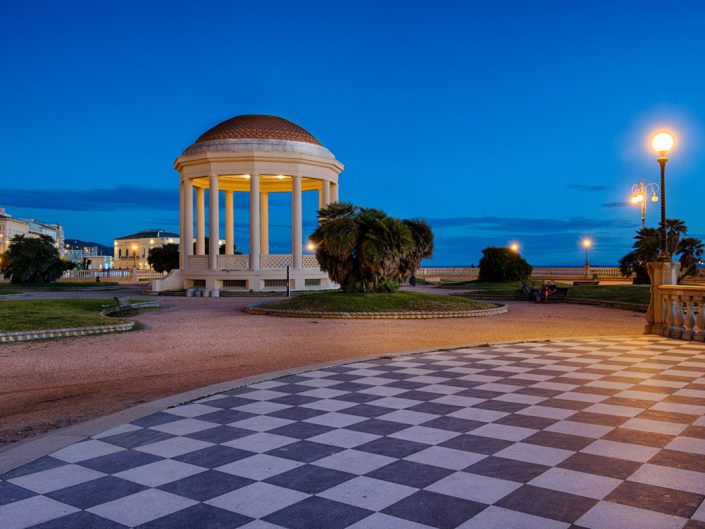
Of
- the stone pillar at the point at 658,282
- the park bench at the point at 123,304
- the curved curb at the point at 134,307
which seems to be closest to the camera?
the stone pillar at the point at 658,282

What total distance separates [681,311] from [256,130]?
3324cm

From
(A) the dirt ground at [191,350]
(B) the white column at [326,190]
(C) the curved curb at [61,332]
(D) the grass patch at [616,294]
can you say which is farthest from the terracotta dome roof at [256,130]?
(C) the curved curb at [61,332]

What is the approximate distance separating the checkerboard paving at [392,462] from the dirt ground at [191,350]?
154 cm

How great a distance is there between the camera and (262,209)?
50781mm

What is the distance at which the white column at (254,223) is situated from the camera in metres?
40.6

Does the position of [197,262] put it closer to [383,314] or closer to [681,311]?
[383,314]

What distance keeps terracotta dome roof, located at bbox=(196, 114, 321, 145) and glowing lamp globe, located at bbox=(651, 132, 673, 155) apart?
30983 mm

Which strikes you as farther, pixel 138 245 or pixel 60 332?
pixel 138 245

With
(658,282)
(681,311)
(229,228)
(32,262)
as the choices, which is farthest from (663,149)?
(32,262)

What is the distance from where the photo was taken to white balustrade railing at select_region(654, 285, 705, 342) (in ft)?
45.0

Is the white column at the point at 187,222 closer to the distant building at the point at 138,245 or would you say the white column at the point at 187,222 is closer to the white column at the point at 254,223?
the white column at the point at 254,223

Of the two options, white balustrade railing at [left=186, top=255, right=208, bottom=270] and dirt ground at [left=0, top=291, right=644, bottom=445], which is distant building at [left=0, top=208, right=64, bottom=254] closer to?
white balustrade railing at [left=186, top=255, right=208, bottom=270]

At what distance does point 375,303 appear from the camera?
22.4 metres

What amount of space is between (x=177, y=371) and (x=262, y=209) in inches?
1628
